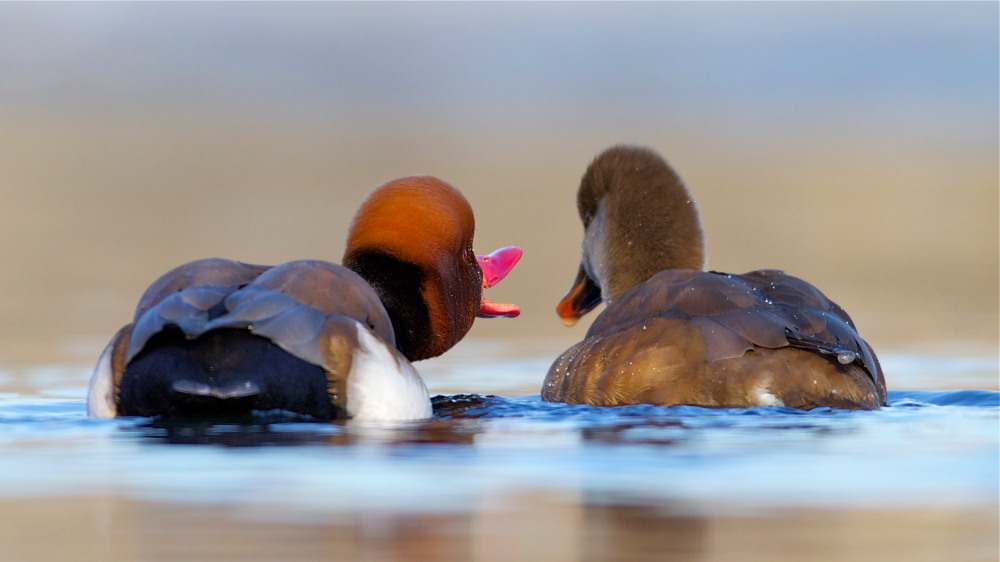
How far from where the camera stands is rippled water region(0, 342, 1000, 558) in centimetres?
425

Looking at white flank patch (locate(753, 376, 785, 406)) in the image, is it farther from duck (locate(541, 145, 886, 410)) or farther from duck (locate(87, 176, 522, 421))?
duck (locate(87, 176, 522, 421))

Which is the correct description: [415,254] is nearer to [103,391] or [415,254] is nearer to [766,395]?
[103,391]

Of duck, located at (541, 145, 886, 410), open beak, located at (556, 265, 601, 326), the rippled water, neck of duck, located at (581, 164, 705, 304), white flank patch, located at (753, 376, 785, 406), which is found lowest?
the rippled water

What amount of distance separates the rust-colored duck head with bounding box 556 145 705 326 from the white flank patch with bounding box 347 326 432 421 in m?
2.25

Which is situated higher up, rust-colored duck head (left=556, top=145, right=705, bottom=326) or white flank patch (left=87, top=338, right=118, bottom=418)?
rust-colored duck head (left=556, top=145, right=705, bottom=326)

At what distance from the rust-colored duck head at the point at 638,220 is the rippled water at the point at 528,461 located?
1651mm

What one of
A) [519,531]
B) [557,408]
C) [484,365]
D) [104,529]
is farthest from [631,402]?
[484,365]

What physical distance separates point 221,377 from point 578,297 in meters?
3.80

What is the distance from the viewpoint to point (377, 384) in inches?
223

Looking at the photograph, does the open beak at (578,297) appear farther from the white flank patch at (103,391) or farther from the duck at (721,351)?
the white flank patch at (103,391)

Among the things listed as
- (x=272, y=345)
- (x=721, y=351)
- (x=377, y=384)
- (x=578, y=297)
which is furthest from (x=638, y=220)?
(x=272, y=345)

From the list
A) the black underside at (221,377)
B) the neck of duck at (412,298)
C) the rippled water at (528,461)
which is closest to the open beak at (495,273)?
the neck of duck at (412,298)

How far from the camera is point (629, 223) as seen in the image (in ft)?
26.1

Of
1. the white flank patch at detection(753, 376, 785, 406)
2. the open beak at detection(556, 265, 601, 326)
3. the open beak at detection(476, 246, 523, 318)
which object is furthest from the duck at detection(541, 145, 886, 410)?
the open beak at detection(556, 265, 601, 326)
